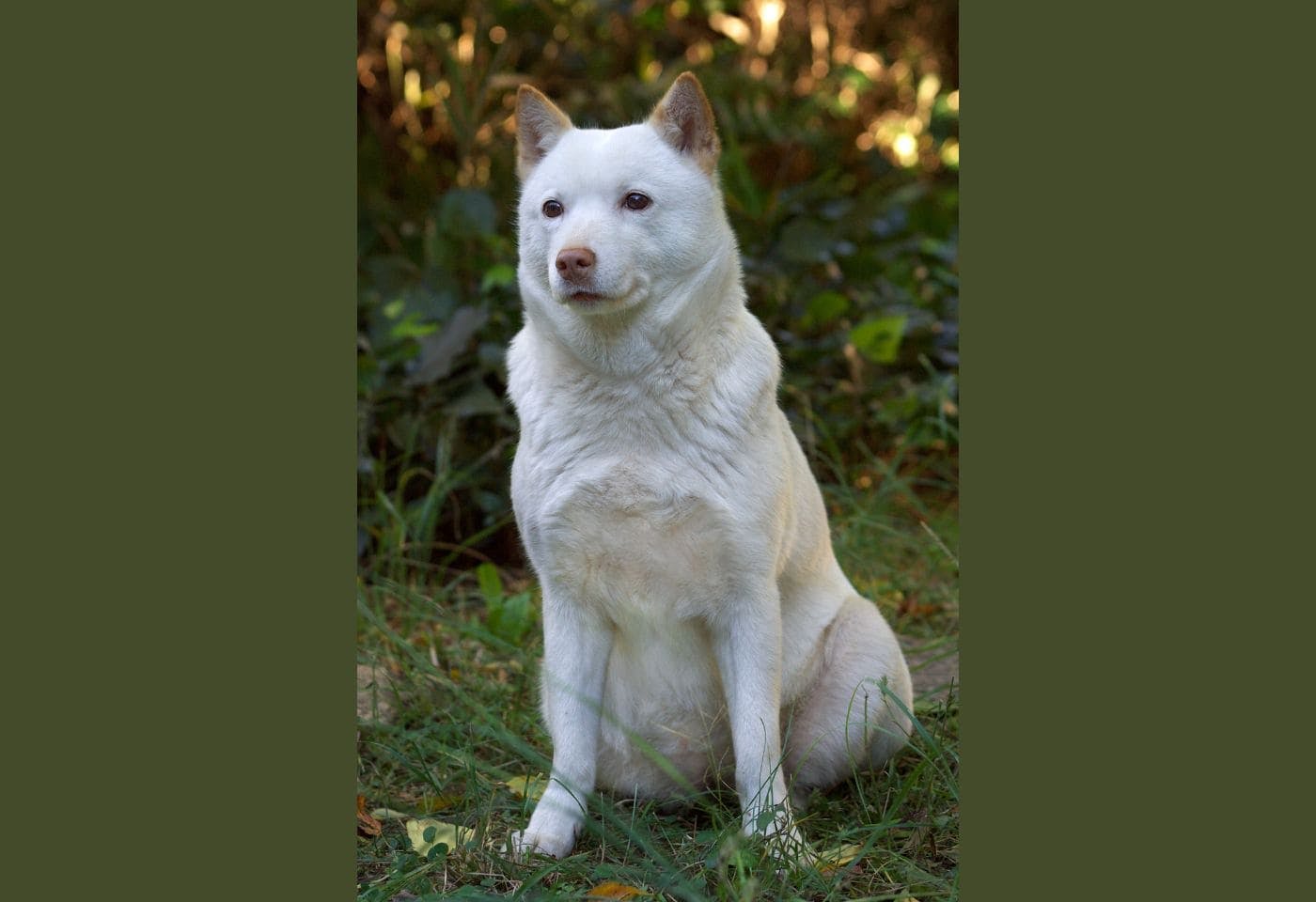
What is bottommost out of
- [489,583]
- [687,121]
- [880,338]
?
[489,583]

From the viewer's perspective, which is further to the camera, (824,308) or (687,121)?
(824,308)

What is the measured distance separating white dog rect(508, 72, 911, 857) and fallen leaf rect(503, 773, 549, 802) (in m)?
0.19

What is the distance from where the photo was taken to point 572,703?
3154 mm

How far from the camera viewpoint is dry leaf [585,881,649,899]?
9.10 ft

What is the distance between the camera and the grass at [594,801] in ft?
9.33

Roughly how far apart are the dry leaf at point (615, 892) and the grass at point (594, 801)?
0.8 inches

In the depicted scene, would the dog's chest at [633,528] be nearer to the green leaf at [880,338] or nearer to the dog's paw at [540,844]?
the dog's paw at [540,844]

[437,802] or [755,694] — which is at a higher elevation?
[755,694]

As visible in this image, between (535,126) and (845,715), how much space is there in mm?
1647

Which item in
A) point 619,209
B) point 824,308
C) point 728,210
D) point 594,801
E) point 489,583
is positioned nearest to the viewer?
point 619,209

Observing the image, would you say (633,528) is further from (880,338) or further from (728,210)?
(728,210)

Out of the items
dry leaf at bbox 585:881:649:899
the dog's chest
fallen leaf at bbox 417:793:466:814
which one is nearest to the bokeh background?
fallen leaf at bbox 417:793:466:814

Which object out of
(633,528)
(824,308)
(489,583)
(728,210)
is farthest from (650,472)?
(728,210)

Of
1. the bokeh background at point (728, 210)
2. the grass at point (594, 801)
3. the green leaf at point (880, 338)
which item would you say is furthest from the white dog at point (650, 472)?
the green leaf at point (880, 338)
